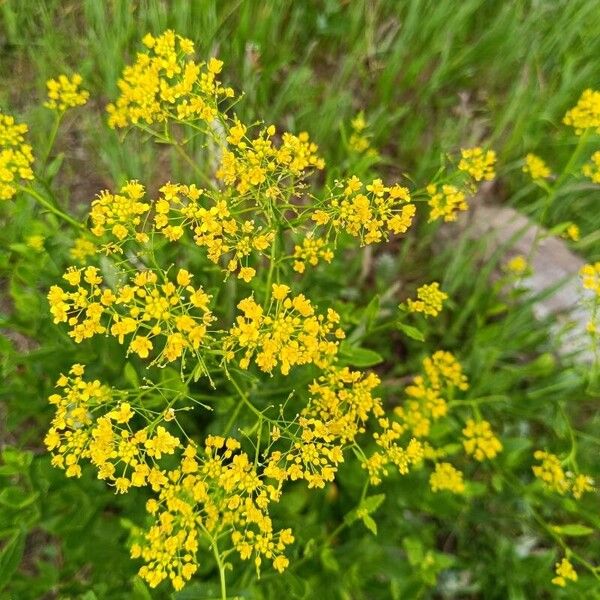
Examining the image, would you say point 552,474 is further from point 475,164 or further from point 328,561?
point 475,164

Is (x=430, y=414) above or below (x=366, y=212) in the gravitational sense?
below

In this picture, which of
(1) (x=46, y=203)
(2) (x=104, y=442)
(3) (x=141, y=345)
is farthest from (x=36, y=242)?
(2) (x=104, y=442)

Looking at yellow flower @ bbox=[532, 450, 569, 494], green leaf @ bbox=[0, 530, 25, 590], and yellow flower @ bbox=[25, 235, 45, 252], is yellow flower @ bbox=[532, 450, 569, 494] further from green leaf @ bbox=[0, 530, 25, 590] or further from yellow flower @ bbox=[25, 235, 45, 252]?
yellow flower @ bbox=[25, 235, 45, 252]

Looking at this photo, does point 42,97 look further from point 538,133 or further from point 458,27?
point 538,133

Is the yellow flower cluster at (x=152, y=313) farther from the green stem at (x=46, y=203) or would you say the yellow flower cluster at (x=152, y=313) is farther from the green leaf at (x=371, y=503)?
the green leaf at (x=371, y=503)

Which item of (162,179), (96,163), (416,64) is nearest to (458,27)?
(416,64)

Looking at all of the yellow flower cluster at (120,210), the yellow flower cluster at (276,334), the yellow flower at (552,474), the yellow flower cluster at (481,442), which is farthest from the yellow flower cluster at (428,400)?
the yellow flower cluster at (120,210)
